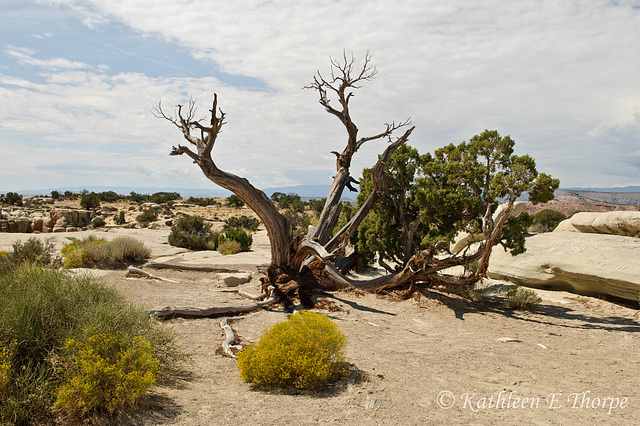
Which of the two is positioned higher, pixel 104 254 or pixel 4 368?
pixel 4 368

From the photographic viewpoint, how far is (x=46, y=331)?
3.99 meters

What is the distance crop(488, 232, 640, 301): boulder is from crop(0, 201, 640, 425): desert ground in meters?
0.43

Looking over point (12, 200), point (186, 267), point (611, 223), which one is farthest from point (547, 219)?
point (12, 200)

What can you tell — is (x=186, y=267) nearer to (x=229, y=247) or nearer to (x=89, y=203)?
(x=229, y=247)

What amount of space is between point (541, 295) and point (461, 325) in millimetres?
4098

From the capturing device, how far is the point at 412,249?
38.7 ft

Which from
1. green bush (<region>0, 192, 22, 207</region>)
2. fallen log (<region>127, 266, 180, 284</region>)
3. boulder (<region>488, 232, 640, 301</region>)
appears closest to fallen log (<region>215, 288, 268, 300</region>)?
fallen log (<region>127, 266, 180, 284</region>)

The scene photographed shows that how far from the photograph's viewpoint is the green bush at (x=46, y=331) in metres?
3.34

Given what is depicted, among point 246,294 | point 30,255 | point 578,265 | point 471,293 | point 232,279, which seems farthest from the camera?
point 232,279

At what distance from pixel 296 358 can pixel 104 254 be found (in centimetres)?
1123

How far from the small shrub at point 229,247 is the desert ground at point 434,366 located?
6.83m

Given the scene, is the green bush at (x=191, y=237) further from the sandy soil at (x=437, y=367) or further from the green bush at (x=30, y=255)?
the sandy soil at (x=437, y=367)

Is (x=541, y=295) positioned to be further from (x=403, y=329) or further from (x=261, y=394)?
(x=261, y=394)

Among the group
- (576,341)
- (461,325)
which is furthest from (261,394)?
(576,341)
